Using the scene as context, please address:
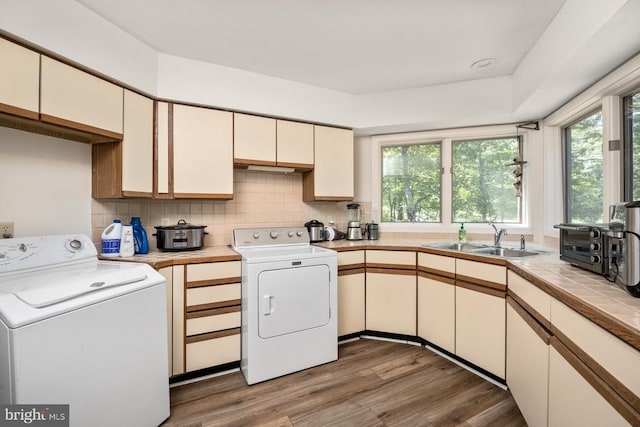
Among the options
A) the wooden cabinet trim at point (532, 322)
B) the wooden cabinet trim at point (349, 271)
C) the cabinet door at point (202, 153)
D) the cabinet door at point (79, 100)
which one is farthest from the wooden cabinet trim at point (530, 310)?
the cabinet door at point (79, 100)

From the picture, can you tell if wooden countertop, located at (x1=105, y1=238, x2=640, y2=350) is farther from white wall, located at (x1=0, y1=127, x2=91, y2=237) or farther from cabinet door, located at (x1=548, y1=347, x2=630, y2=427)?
white wall, located at (x1=0, y1=127, x2=91, y2=237)

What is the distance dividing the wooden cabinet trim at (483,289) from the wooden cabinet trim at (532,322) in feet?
0.31

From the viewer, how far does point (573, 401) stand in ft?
3.56

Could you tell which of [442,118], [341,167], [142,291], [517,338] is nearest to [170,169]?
[142,291]

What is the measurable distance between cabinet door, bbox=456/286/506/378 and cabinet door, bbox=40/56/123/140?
2591 mm

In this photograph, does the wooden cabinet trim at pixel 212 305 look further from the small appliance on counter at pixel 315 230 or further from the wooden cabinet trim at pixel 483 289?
the wooden cabinet trim at pixel 483 289

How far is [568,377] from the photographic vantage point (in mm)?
1120

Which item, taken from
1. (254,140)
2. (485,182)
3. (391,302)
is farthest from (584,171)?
(254,140)

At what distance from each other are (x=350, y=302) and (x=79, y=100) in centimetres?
233

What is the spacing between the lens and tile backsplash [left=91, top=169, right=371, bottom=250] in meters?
2.28

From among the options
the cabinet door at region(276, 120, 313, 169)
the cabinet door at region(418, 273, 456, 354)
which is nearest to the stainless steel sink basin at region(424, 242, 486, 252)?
the cabinet door at region(418, 273, 456, 354)

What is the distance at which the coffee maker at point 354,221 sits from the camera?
294 centimetres

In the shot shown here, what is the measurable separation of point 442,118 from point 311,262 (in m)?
1.74

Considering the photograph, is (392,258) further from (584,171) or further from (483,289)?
(584,171)
